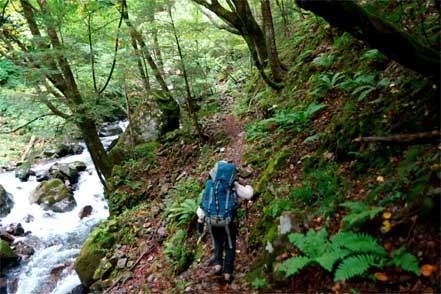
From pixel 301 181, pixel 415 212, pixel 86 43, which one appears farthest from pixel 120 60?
pixel 415 212

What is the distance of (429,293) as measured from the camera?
9.95 feet

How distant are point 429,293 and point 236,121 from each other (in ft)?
30.5

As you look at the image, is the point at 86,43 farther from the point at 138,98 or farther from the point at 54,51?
the point at 138,98

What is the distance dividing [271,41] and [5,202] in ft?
43.0

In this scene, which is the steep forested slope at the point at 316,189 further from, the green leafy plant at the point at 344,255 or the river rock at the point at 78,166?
the river rock at the point at 78,166

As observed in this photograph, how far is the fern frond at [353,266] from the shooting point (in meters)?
3.41

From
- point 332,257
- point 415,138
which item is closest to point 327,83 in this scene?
point 415,138

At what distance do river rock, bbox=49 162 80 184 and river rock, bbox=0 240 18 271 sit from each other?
5.06 metres

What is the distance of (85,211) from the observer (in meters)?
13.7

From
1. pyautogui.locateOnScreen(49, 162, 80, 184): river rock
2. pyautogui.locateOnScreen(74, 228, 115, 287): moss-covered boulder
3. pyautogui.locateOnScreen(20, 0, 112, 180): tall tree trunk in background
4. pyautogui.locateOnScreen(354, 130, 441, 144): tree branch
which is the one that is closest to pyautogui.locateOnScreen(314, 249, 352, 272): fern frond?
pyautogui.locateOnScreen(354, 130, 441, 144): tree branch

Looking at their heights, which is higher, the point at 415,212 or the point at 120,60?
the point at 120,60

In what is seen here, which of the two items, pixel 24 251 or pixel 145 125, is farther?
pixel 145 125

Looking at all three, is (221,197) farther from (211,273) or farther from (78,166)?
(78,166)

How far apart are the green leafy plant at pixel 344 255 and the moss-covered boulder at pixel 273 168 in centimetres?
232
